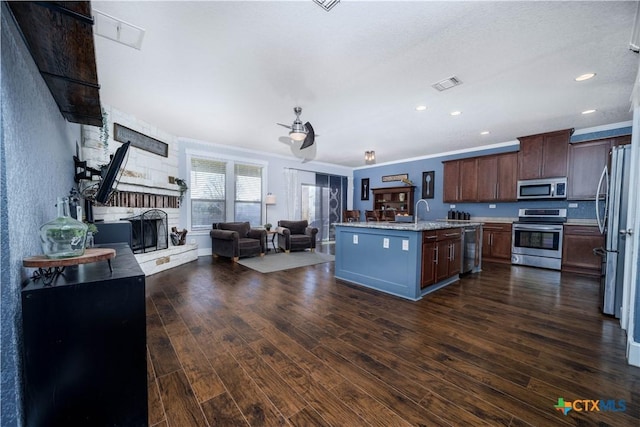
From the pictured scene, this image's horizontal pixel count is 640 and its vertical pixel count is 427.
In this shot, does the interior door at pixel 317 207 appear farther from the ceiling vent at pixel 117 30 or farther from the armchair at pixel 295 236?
the ceiling vent at pixel 117 30

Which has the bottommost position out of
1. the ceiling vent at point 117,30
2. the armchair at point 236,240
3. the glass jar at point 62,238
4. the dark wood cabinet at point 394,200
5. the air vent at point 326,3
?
the armchair at point 236,240

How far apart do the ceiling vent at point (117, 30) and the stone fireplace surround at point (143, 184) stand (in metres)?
1.92

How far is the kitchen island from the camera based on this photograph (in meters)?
3.11

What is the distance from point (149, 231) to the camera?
4.41 m

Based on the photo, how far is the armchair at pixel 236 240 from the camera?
521 centimetres

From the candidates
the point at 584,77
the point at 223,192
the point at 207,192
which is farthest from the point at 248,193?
the point at 584,77

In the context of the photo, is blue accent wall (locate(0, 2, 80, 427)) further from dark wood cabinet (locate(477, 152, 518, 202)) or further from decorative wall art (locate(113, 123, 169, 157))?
dark wood cabinet (locate(477, 152, 518, 202))

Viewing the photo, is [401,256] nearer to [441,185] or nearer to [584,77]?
[584,77]

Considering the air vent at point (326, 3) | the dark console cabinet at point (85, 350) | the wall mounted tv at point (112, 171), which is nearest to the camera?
the dark console cabinet at point (85, 350)

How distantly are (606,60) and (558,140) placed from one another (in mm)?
2869

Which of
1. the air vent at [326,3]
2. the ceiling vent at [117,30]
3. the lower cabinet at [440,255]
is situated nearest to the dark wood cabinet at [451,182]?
the lower cabinet at [440,255]

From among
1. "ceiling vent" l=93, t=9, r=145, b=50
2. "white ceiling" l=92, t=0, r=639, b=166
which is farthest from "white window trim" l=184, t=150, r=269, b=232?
"ceiling vent" l=93, t=9, r=145, b=50

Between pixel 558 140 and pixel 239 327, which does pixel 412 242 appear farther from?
pixel 558 140

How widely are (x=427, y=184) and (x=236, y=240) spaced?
5369 mm
